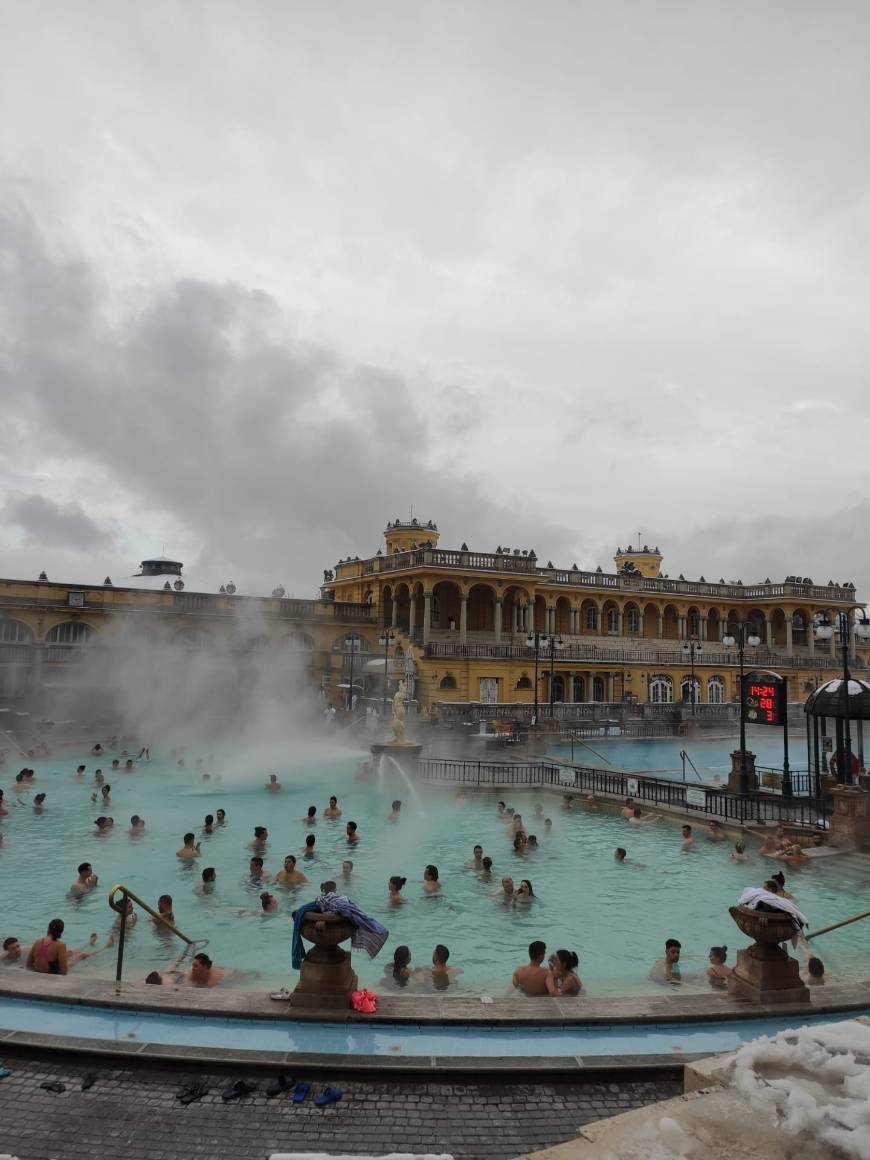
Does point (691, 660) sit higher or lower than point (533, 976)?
higher

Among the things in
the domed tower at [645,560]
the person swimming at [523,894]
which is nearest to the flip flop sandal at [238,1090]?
the person swimming at [523,894]

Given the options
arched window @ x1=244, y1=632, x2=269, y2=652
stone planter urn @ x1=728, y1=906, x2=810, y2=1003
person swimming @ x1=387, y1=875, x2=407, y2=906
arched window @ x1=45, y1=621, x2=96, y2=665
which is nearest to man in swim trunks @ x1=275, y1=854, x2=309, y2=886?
person swimming @ x1=387, y1=875, x2=407, y2=906

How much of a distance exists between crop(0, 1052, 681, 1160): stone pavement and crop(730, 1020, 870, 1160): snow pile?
7.19ft

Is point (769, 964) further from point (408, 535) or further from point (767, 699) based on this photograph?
point (408, 535)

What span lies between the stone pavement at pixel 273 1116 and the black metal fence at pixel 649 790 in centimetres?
1358

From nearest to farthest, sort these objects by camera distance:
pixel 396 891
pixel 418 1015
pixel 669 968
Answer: pixel 418 1015 < pixel 669 968 < pixel 396 891

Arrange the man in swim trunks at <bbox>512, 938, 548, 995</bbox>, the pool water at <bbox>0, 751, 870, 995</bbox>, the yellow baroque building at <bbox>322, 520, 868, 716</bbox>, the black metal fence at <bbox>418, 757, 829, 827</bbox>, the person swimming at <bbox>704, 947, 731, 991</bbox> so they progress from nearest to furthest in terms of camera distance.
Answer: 1. the man in swim trunks at <bbox>512, 938, 548, 995</bbox>
2. the person swimming at <bbox>704, 947, 731, 991</bbox>
3. the pool water at <bbox>0, 751, 870, 995</bbox>
4. the black metal fence at <bbox>418, 757, 829, 827</bbox>
5. the yellow baroque building at <bbox>322, 520, 868, 716</bbox>

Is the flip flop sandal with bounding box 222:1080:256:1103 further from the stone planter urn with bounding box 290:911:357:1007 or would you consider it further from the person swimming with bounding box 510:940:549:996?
the person swimming with bounding box 510:940:549:996

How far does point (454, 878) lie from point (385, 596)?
3807 centimetres

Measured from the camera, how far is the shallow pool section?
662 centimetres

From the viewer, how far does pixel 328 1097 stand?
5922 millimetres

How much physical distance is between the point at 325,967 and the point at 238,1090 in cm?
152

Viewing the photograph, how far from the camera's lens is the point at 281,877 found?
45.6ft

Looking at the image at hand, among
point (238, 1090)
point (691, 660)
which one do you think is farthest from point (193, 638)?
point (238, 1090)
